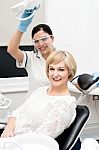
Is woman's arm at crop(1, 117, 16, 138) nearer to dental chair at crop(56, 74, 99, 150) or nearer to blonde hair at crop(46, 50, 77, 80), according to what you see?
dental chair at crop(56, 74, 99, 150)

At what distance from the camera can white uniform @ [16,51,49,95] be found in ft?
7.13

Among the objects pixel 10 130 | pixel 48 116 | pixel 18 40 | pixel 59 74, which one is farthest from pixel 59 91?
pixel 18 40

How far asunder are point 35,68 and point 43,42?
0.23m

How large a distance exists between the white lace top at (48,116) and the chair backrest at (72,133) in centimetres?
3

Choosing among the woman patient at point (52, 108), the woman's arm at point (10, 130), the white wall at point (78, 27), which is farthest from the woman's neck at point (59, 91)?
the white wall at point (78, 27)

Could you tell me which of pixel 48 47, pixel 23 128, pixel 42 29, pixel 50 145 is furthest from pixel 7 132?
pixel 42 29

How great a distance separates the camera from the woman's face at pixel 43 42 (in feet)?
6.84

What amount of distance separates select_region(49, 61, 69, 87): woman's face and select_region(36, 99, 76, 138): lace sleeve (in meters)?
0.15

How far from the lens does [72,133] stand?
1643 mm

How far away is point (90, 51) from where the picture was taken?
3.11 meters

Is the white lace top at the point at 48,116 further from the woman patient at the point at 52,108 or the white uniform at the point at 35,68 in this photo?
the white uniform at the point at 35,68

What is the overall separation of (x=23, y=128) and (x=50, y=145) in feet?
1.35

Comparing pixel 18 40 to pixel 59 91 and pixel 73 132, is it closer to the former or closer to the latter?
pixel 59 91

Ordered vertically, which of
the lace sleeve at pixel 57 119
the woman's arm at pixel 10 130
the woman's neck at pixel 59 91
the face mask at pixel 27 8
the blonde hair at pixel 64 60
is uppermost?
the face mask at pixel 27 8
